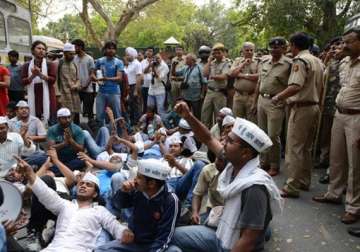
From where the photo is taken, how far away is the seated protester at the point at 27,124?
612 centimetres

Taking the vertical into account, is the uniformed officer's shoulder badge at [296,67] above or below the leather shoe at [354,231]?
above

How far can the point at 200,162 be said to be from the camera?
449 cm

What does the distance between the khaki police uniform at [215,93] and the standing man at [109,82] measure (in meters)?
1.67

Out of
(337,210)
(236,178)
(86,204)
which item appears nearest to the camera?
(236,178)

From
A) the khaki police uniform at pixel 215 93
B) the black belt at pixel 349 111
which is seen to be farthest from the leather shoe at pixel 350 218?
the khaki police uniform at pixel 215 93

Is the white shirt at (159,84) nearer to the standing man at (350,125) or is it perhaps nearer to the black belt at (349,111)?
the standing man at (350,125)

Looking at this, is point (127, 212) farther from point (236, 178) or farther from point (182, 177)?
point (236, 178)

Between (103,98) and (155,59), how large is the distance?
2.27m

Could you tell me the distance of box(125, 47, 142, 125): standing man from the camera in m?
9.85

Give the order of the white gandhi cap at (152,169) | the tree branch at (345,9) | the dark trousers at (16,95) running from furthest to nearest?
the tree branch at (345,9) < the dark trousers at (16,95) < the white gandhi cap at (152,169)

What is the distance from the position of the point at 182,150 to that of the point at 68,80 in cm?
277

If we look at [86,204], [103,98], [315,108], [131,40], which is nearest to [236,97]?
[315,108]

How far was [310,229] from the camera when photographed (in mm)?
4367

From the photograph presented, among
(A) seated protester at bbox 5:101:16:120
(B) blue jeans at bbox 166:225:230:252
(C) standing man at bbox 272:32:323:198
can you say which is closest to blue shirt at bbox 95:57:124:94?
(A) seated protester at bbox 5:101:16:120
